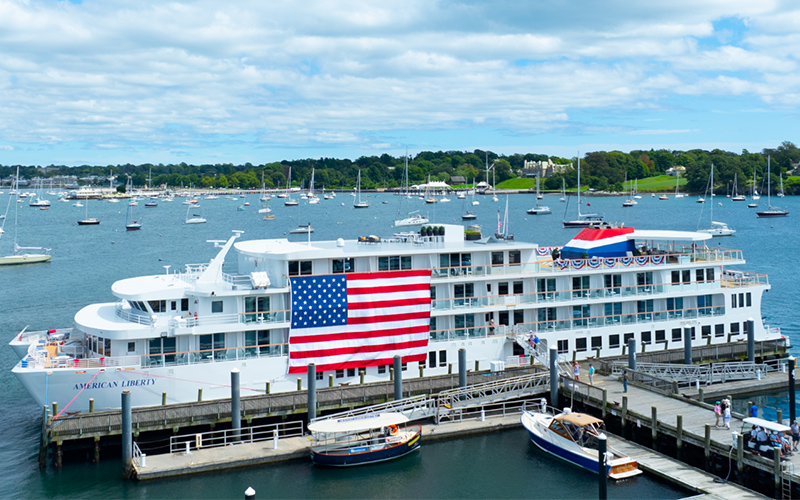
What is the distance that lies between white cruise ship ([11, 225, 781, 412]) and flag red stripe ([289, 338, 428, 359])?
57mm

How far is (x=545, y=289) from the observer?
44.8 meters

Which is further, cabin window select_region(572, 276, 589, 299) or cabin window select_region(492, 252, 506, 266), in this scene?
cabin window select_region(572, 276, 589, 299)

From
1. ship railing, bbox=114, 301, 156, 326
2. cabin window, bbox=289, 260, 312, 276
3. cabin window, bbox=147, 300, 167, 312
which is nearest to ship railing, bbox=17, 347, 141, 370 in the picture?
ship railing, bbox=114, 301, 156, 326

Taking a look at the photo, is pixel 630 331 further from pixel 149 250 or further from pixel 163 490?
pixel 149 250

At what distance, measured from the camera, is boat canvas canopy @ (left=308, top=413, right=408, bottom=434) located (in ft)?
111

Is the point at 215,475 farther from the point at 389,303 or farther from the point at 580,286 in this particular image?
the point at 580,286

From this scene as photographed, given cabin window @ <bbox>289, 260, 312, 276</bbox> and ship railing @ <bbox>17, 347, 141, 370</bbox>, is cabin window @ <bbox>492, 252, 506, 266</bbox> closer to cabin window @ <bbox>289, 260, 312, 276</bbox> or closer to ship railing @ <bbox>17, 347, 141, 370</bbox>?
cabin window @ <bbox>289, 260, 312, 276</bbox>

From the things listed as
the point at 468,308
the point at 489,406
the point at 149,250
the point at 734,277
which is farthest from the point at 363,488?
the point at 149,250

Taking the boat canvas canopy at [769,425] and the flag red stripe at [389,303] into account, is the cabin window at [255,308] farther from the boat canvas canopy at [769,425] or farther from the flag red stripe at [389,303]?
the boat canvas canopy at [769,425]

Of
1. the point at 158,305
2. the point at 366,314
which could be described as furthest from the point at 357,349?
the point at 158,305

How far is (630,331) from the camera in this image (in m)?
46.1

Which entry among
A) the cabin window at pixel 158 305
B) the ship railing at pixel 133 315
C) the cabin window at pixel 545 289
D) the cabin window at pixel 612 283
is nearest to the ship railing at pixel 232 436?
the ship railing at pixel 133 315

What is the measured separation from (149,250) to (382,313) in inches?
3653

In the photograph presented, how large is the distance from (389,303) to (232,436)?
1047 centimetres
